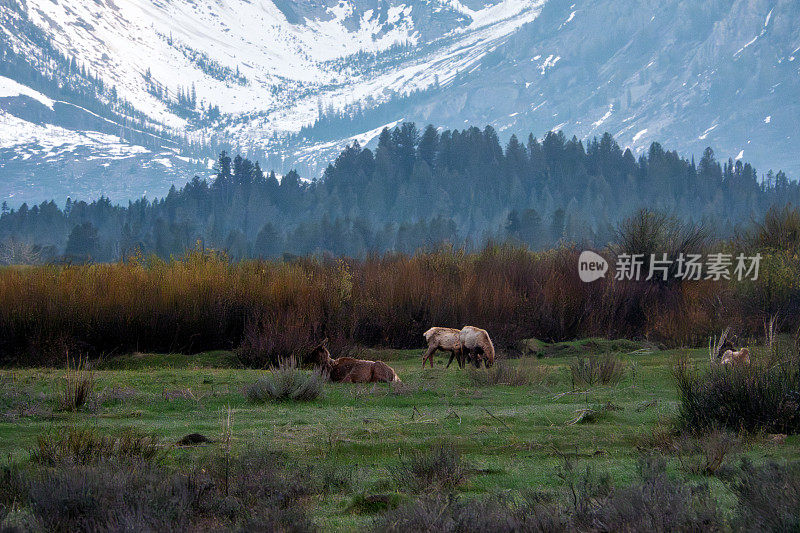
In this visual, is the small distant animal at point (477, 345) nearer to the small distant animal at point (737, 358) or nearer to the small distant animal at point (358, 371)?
the small distant animal at point (358, 371)

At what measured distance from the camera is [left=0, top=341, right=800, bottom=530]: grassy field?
623 centimetres

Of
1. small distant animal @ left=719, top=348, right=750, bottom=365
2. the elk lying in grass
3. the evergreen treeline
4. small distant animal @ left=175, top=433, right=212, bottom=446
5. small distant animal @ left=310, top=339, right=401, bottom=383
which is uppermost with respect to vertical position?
the evergreen treeline

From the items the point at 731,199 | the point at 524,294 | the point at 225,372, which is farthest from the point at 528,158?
the point at 225,372

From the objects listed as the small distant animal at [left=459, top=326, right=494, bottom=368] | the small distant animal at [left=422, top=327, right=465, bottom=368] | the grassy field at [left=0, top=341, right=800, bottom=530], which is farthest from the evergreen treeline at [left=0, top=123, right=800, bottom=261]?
the grassy field at [left=0, top=341, right=800, bottom=530]

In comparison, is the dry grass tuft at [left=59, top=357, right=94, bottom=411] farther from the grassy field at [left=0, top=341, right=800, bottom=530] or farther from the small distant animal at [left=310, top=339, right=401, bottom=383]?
the small distant animal at [left=310, top=339, right=401, bottom=383]

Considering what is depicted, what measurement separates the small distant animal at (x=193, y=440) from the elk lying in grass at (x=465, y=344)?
8679 mm

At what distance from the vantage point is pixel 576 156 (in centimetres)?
17850

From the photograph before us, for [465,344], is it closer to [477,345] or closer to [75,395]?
[477,345]

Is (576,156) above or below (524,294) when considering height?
above

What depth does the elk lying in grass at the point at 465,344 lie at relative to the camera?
15984 millimetres

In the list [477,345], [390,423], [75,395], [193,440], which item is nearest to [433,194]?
[477,345]

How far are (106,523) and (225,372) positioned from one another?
1067 centimetres

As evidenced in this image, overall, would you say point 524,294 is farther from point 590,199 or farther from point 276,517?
point 590,199

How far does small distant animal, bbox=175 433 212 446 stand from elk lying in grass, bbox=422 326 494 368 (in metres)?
8.68
